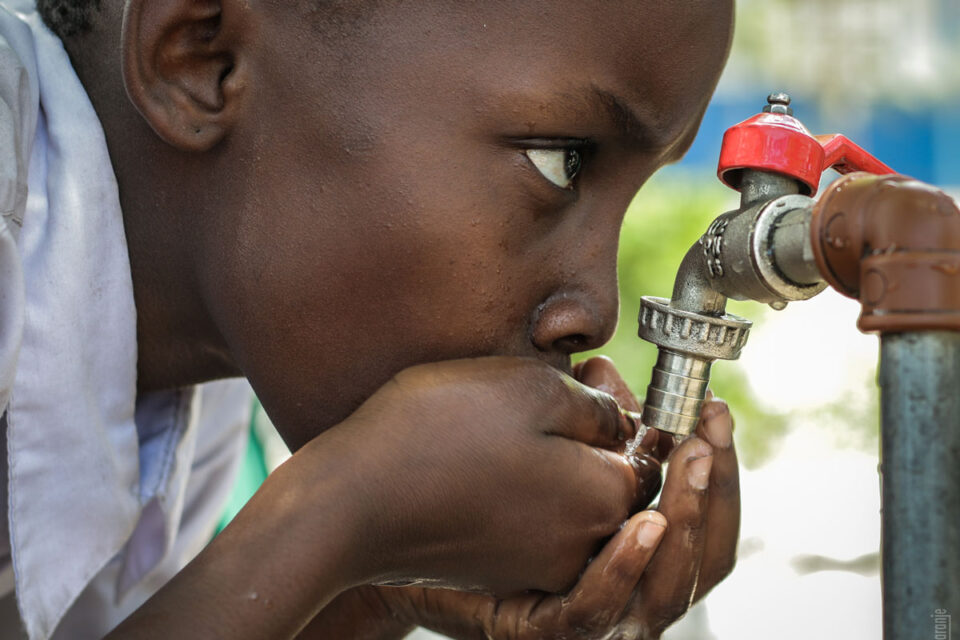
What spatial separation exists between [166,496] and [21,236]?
Answer: 1.41ft

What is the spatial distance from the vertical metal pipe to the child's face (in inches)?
14.2

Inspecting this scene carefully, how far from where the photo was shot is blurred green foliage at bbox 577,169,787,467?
332 centimetres

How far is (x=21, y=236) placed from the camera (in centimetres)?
104

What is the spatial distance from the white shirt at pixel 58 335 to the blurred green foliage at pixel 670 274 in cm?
223

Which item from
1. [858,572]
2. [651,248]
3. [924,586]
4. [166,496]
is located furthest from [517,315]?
[651,248]

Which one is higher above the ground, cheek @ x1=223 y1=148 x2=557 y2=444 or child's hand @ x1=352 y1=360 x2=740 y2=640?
cheek @ x1=223 y1=148 x2=557 y2=444

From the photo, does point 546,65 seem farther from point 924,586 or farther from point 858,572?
point 858,572

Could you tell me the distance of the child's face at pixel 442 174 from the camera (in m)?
0.92

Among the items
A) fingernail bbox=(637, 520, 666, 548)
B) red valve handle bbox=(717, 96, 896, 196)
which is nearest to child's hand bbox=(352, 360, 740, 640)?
fingernail bbox=(637, 520, 666, 548)

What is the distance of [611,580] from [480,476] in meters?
0.16

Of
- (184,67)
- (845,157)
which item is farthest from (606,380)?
A: (184,67)

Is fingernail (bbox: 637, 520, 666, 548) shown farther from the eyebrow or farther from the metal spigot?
the eyebrow

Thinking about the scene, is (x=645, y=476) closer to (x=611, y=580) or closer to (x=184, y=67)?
(x=611, y=580)

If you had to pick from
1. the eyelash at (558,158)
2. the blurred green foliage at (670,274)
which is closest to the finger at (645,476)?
the eyelash at (558,158)
